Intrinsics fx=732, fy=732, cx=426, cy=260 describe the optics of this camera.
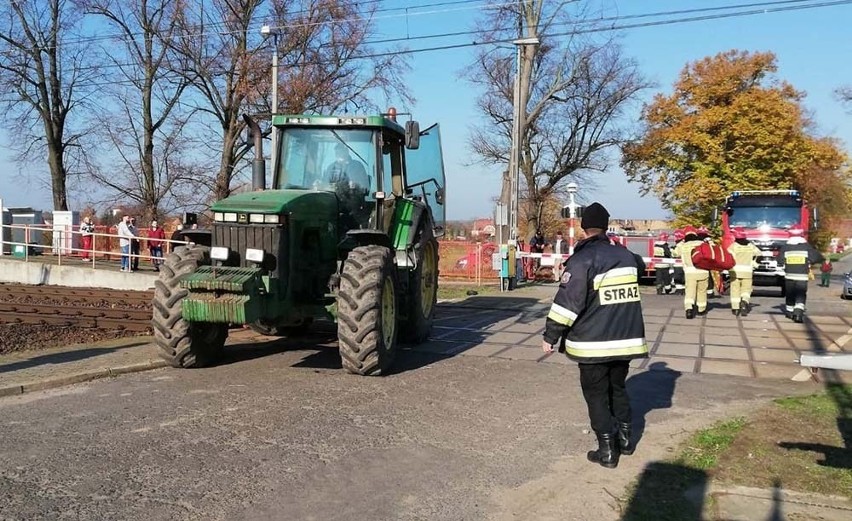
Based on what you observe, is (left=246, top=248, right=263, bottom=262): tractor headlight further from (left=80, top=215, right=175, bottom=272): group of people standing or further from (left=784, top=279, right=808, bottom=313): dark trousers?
(left=80, top=215, right=175, bottom=272): group of people standing

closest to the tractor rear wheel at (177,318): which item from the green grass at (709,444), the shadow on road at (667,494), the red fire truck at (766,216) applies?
the shadow on road at (667,494)

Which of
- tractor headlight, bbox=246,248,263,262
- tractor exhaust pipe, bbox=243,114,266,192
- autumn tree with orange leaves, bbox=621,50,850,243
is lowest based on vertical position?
tractor headlight, bbox=246,248,263,262

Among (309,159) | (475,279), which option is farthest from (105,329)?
(475,279)

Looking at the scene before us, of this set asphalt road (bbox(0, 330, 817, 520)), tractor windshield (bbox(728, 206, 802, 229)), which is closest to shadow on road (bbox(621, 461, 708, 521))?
asphalt road (bbox(0, 330, 817, 520))

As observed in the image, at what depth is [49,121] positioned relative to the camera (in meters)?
31.3

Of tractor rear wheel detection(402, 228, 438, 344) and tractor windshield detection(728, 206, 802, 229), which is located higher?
tractor windshield detection(728, 206, 802, 229)

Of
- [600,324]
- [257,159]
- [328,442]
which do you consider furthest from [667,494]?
[257,159]

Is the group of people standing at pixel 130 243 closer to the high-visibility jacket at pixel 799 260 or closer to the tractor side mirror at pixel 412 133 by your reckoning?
the tractor side mirror at pixel 412 133

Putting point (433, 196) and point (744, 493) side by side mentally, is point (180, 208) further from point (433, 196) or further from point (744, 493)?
point (744, 493)

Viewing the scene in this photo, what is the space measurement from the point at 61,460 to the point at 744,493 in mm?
4599

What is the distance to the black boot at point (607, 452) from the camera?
5.30m

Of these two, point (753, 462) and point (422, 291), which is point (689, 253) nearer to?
point (422, 291)

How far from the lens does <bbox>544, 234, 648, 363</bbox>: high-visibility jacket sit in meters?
5.29

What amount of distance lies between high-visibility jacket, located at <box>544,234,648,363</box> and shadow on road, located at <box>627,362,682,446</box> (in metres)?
1.13
